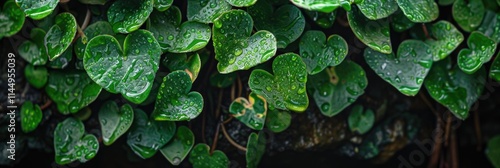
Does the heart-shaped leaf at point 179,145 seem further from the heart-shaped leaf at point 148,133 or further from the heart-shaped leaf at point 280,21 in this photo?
the heart-shaped leaf at point 280,21

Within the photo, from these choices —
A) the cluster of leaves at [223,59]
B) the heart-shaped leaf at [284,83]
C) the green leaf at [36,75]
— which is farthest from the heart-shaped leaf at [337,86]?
the green leaf at [36,75]

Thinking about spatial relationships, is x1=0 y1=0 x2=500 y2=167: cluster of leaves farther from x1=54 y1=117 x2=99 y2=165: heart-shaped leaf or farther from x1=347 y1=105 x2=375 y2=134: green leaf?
x1=347 y1=105 x2=375 y2=134: green leaf

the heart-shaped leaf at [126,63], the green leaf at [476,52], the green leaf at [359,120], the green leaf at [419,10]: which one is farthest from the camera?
the green leaf at [359,120]

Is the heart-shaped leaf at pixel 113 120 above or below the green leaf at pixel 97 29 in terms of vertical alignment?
below

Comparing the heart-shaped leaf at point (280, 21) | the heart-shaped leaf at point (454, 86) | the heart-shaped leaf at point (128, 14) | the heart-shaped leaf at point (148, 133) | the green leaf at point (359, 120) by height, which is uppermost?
the heart-shaped leaf at point (128, 14)

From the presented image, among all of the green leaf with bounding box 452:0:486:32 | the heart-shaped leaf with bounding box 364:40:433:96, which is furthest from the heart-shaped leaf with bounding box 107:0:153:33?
the green leaf with bounding box 452:0:486:32

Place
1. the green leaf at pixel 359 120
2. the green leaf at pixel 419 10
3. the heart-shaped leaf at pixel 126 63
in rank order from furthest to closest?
the green leaf at pixel 359 120
the green leaf at pixel 419 10
the heart-shaped leaf at pixel 126 63
